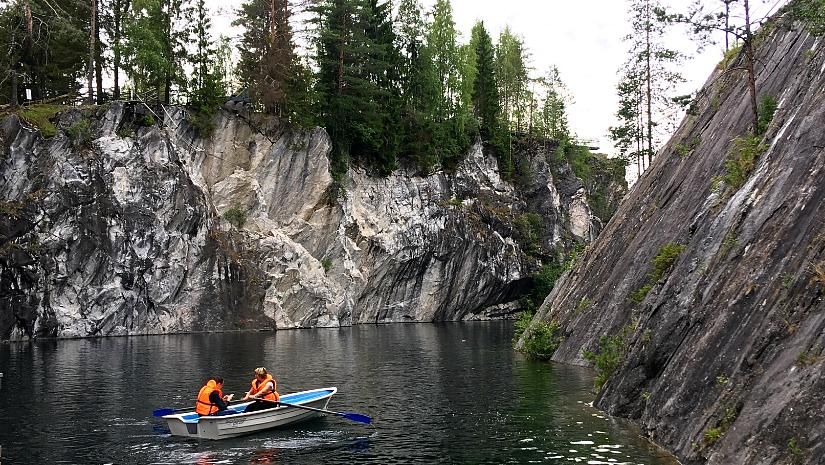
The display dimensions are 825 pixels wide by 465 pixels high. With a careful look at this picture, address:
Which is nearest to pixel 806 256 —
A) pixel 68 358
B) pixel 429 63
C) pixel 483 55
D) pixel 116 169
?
pixel 68 358

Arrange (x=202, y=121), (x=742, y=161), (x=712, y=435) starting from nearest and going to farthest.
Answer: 1. (x=712, y=435)
2. (x=742, y=161)
3. (x=202, y=121)

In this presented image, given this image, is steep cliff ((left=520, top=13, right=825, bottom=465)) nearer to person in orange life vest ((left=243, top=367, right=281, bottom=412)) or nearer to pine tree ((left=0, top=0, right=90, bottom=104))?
person in orange life vest ((left=243, top=367, right=281, bottom=412))

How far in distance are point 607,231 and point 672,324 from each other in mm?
24295

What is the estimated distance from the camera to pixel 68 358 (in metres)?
43.3

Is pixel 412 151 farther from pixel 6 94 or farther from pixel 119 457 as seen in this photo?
pixel 119 457

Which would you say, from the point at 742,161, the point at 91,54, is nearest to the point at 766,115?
the point at 742,161

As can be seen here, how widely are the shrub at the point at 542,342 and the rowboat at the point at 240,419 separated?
58.5 ft

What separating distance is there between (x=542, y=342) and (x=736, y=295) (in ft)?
Result: 76.7

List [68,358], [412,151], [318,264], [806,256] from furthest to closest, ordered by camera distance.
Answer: [412,151] < [318,264] < [68,358] < [806,256]

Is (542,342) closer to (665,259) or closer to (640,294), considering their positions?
(640,294)

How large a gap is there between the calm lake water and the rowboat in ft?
1.07

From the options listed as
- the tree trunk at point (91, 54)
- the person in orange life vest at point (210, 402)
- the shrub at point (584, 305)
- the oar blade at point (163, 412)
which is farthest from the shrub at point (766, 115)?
the tree trunk at point (91, 54)

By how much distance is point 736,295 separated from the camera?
59.4ft

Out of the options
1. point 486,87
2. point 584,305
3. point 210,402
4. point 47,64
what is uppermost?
point 486,87
